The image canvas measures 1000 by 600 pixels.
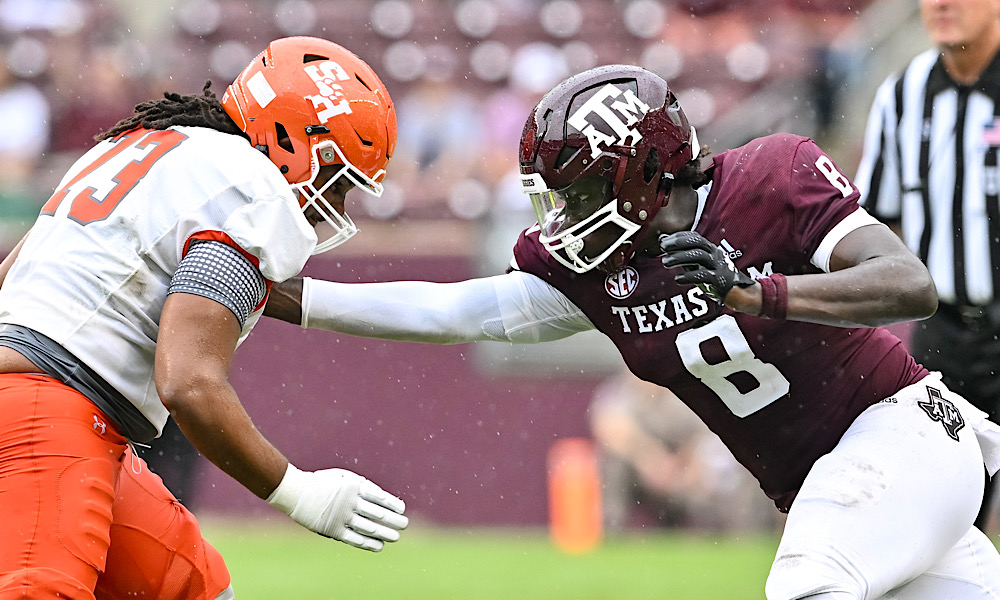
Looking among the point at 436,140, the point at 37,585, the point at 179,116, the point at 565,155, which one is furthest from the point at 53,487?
the point at 436,140

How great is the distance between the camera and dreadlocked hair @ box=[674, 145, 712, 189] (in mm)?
3127

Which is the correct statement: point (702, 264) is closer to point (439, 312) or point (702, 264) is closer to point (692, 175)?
point (692, 175)

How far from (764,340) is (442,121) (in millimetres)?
7351

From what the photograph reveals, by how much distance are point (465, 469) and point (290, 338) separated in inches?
60.0

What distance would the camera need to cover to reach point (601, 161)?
302 centimetres

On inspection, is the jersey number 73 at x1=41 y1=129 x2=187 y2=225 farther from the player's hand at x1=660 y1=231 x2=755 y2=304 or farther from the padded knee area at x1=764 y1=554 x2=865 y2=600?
the padded knee area at x1=764 y1=554 x2=865 y2=600

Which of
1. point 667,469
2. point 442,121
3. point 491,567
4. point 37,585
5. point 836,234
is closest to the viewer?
point 37,585

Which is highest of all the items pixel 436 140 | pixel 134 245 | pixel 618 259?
pixel 134 245

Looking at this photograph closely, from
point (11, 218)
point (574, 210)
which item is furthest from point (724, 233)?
point (11, 218)

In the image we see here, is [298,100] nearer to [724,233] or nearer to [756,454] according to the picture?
[724,233]

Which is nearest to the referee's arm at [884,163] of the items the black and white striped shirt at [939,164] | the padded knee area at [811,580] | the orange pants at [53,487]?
the black and white striped shirt at [939,164]

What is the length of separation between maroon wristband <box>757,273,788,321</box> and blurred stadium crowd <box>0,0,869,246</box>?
6562mm

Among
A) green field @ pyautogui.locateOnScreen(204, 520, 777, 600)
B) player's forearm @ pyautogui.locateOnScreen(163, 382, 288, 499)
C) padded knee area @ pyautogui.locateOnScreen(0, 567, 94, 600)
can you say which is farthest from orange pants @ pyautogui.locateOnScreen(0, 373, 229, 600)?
green field @ pyautogui.locateOnScreen(204, 520, 777, 600)

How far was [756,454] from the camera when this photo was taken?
3.12 m
